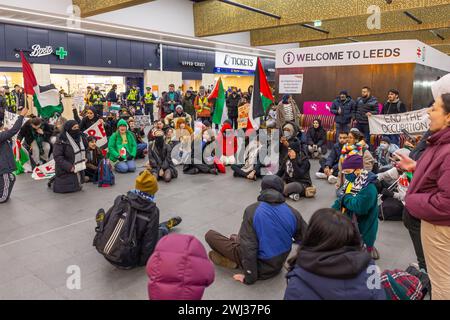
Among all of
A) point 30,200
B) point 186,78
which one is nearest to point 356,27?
point 186,78

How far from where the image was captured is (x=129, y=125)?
30.3 ft

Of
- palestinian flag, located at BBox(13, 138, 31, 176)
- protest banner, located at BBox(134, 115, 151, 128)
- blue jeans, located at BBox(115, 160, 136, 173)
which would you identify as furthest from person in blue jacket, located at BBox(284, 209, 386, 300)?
protest banner, located at BBox(134, 115, 151, 128)

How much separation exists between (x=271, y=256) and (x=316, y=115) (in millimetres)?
9469

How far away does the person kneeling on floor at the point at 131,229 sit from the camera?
136 inches

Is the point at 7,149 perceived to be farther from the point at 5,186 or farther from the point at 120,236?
the point at 120,236

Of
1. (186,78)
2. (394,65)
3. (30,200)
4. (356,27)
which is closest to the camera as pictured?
(30,200)

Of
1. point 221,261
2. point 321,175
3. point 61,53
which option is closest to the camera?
point 221,261

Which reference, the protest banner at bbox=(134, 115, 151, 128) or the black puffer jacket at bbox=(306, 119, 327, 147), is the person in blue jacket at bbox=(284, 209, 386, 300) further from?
the protest banner at bbox=(134, 115, 151, 128)

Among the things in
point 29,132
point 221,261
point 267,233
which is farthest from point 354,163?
point 29,132

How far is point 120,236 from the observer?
3.45 meters

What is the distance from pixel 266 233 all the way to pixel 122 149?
222 inches

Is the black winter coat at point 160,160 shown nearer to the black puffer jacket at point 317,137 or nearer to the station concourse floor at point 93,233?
the station concourse floor at point 93,233

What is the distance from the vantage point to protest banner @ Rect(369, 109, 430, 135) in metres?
7.85

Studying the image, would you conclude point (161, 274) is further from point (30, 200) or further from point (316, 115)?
point (316, 115)
